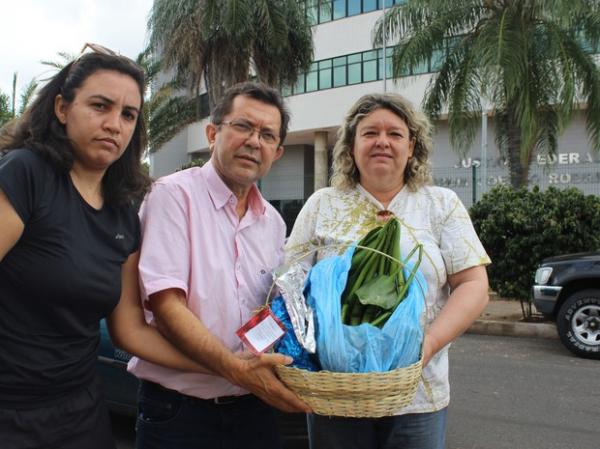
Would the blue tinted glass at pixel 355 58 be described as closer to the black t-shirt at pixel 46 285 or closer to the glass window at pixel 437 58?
the glass window at pixel 437 58

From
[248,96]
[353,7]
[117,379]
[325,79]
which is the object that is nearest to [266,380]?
[248,96]

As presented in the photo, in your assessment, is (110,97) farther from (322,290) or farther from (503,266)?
(503,266)

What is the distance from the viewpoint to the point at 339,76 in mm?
27203

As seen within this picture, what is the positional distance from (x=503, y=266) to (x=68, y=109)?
327 inches

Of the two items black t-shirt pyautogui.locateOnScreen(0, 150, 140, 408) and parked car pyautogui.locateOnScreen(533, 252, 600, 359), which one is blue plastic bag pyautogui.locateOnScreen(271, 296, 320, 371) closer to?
black t-shirt pyautogui.locateOnScreen(0, 150, 140, 408)

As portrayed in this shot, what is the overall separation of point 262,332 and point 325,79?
27055 mm

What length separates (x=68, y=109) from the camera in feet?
5.58

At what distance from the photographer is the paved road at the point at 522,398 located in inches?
169

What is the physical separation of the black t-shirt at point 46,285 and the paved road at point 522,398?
3.22 metres

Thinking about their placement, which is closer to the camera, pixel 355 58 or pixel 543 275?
pixel 543 275

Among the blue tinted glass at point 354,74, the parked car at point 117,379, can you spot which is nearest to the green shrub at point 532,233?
the parked car at point 117,379

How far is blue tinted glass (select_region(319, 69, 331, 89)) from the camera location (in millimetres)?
27516

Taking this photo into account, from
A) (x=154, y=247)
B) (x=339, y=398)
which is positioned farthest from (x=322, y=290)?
(x=154, y=247)

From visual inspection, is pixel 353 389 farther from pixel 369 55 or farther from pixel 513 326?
pixel 369 55
